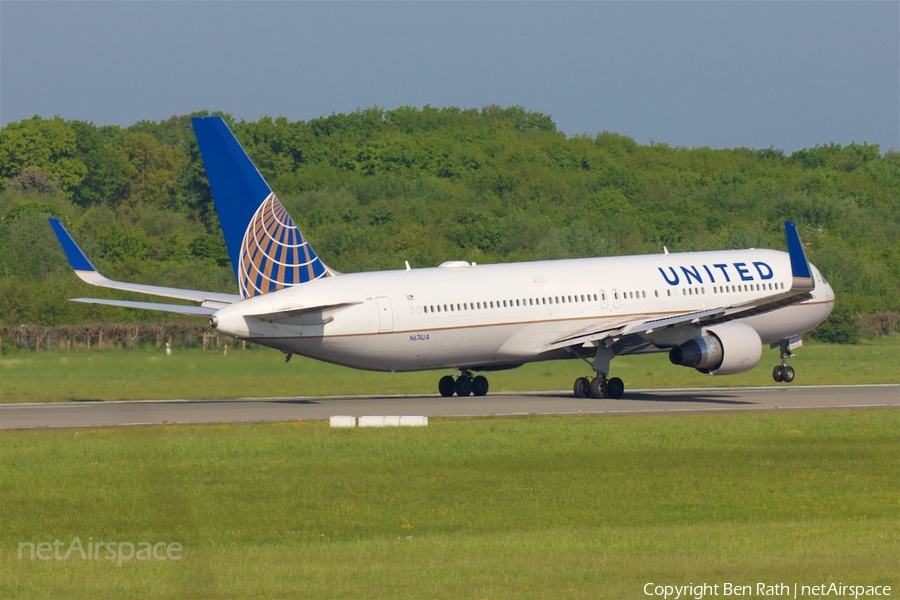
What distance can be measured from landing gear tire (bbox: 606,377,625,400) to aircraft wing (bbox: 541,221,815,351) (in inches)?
49.6

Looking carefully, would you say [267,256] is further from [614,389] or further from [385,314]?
[614,389]

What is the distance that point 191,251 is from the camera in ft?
297

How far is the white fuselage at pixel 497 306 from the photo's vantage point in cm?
3856

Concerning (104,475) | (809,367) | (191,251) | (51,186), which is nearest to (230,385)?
(104,475)

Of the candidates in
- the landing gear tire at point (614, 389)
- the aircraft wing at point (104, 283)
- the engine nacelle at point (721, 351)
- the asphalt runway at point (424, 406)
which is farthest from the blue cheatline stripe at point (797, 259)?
the aircraft wing at point (104, 283)

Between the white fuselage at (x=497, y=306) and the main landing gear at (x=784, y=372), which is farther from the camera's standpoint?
the main landing gear at (x=784, y=372)

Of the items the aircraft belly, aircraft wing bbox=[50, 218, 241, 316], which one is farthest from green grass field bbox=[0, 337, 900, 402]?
the aircraft belly

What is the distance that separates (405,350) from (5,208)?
237 feet

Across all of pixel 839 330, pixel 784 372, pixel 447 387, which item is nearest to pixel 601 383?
pixel 447 387

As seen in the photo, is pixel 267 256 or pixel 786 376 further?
pixel 786 376

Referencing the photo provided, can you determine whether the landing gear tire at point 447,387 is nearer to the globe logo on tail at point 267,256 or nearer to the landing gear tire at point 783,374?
the globe logo on tail at point 267,256

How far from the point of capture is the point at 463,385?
44.2 m

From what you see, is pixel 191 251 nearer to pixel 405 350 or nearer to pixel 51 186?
pixel 51 186

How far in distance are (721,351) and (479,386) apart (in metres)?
7.44
